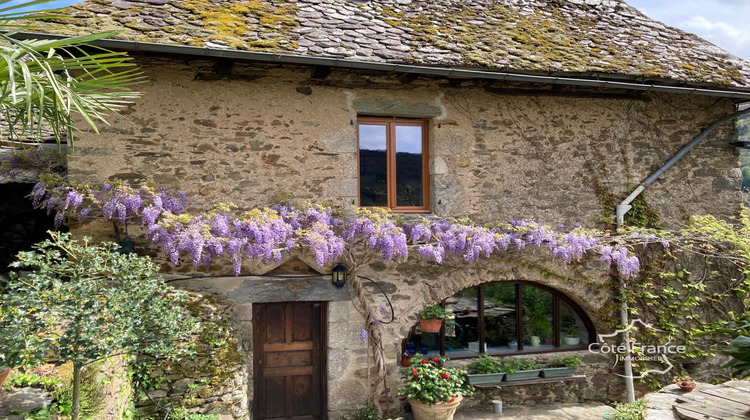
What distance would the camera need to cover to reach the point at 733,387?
14.8ft

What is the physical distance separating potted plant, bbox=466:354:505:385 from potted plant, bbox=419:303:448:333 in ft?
2.09

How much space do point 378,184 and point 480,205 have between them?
1.09 meters

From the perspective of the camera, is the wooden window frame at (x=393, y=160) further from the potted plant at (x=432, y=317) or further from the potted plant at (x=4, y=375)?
the potted plant at (x=4, y=375)

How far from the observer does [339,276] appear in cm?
529

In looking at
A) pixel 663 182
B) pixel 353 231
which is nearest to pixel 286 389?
pixel 353 231

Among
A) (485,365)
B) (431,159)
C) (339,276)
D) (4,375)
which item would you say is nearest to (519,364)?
(485,365)

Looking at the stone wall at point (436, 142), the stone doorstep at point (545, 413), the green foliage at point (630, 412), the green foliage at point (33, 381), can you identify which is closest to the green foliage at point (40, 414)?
the green foliage at point (33, 381)

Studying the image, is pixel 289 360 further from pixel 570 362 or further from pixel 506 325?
pixel 570 362

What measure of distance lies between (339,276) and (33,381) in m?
2.67

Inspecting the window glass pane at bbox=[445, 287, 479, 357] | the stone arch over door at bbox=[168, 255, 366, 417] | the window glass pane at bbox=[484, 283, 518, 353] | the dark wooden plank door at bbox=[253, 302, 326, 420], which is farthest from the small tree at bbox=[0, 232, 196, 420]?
the window glass pane at bbox=[484, 283, 518, 353]

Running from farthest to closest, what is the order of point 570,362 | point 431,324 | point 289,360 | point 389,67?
point 570,362, point 431,324, point 289,360, point 389,67

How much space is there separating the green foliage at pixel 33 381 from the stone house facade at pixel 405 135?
1.55 metres

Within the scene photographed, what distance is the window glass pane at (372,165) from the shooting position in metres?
5.60

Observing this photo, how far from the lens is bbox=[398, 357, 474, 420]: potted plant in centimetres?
506
